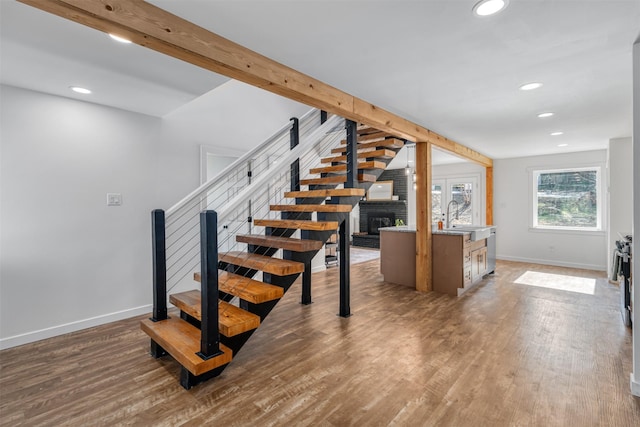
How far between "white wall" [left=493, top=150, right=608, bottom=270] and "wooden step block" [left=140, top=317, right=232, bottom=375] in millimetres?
6822

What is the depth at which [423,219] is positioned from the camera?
4.48 m

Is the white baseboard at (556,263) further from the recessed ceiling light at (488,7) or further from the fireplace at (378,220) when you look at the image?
the recessed ceiling light at (488,7)

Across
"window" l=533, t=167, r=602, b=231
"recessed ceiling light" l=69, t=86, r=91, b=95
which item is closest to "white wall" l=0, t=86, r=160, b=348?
"recessed ceiling light" l=69, t=86, r=91, b=95

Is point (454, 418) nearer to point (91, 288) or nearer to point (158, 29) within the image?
point (158, 29)

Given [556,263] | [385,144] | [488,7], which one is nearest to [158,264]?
[488,7]

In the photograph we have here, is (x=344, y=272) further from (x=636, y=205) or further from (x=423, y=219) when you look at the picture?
(x=636, y=205)

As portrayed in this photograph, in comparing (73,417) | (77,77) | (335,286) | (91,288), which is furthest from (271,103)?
(73,417)

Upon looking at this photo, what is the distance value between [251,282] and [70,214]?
1995mm

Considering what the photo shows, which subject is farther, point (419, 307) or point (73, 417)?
point (419, 307)

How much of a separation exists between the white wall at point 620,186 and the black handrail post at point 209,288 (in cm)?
598

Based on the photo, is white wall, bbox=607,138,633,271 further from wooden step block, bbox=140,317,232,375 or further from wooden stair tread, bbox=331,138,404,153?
wooden step block, bbox=140,317,232,375

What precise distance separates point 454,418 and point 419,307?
6.69 feet

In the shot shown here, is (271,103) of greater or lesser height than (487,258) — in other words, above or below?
above

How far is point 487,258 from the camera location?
5.34m
